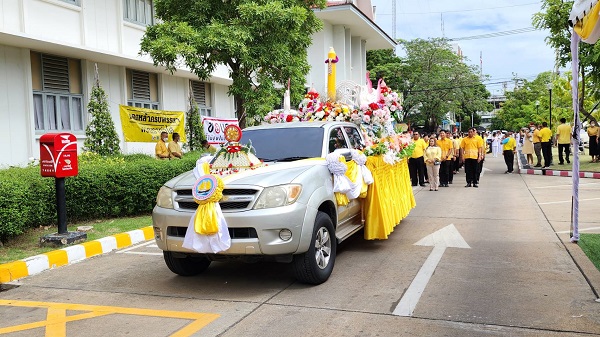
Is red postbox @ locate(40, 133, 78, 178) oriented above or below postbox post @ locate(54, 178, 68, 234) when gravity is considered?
above

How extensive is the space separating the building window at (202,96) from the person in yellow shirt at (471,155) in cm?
1006

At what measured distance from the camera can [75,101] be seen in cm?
1409

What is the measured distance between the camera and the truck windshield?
637 cm

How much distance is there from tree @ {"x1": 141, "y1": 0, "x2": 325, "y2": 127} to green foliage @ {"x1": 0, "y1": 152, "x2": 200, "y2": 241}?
97.2 inches

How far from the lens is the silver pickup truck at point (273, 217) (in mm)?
5004

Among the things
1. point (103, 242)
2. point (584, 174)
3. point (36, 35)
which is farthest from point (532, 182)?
point (36, 35)

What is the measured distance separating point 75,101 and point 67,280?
926 centimetres

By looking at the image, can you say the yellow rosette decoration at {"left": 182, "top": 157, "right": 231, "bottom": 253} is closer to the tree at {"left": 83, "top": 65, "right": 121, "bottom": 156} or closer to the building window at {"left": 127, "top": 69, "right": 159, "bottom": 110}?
the tree at {"left": 83, "top": 65, "right": 121, "bottom": 156}

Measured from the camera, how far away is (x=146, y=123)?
14719 mm

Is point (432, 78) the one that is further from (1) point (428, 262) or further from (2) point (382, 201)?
(1) point (428, 262)

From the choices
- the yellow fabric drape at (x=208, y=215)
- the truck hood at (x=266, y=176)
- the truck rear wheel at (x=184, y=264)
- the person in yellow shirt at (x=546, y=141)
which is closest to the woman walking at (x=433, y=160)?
the person in yellow shirt at (x=546, y=141)

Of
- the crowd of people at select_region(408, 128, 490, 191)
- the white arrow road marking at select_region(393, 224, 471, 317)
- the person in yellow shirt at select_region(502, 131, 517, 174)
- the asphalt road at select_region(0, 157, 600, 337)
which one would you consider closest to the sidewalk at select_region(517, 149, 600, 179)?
the person in yellow shirt at select_region(502, 131, 517, 174)

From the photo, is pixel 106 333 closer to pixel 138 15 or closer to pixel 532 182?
pixel 138 15

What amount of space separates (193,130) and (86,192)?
9095 millimetres
